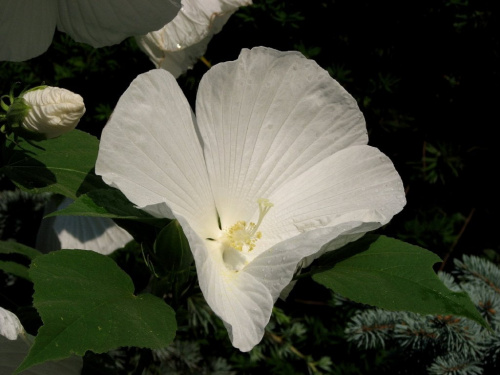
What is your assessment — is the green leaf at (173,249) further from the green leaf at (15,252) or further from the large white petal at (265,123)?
the green leaf at (15,252)

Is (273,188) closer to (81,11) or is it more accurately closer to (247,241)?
(247,241)

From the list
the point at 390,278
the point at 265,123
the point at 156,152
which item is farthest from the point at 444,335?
the point at 156,152

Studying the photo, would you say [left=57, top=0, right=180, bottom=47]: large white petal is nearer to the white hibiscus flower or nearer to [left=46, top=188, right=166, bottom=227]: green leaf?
the white hibiscus flower

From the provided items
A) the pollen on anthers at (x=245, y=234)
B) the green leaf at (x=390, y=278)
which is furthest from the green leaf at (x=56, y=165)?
the green leaf at (x=390, y=278)

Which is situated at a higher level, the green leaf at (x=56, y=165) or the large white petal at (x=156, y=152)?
the large white petal at (x=156, y=152)

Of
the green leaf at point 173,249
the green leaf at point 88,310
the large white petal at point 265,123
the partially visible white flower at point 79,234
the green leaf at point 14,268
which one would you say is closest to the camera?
the green leaf at point 88,310

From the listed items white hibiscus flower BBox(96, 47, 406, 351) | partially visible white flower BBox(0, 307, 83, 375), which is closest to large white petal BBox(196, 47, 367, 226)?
white hibiscus flower BBox(96, 47, 406, 351)
